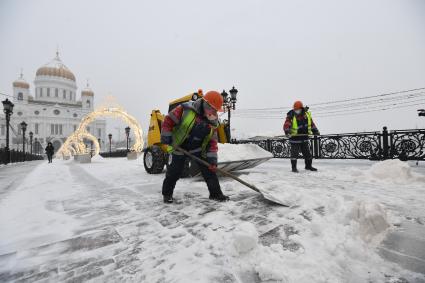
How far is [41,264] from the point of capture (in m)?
1.66

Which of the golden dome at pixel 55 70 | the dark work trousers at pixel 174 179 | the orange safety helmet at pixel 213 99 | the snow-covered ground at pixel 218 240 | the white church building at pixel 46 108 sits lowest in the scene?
the snow-covered ground at pixel 218 240

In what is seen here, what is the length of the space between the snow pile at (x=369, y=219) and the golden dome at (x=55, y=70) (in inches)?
3328

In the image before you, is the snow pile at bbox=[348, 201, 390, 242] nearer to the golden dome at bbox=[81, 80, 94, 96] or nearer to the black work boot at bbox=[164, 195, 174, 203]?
the black work boot at bbox=[164, 195, 174, 203]

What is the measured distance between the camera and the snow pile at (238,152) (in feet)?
16.9

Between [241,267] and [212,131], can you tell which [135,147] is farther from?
[241,267]

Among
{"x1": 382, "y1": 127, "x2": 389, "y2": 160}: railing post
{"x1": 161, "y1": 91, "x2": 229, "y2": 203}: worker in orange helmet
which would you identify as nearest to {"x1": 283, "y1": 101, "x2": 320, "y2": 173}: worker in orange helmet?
{"x1": 382, "y1": 127, "x2": 389, "y2": 160}: railing post

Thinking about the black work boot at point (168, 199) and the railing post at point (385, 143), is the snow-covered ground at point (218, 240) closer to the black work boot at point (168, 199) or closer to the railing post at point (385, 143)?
the black work boot at point (168, 199)

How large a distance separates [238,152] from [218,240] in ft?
12.2

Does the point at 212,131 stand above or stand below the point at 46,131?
below

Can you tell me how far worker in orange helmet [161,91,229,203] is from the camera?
3258mm

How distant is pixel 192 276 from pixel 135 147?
19055mm

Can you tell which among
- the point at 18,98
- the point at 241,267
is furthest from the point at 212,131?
the point at 18,98

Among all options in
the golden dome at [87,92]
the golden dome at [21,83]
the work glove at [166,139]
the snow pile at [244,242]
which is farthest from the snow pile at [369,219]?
the golden dome at [21,83]

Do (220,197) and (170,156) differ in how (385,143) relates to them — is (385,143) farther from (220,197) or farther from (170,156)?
(220,197)
